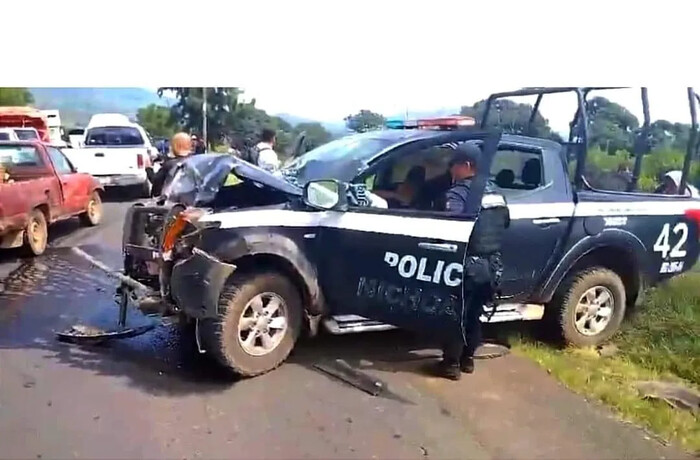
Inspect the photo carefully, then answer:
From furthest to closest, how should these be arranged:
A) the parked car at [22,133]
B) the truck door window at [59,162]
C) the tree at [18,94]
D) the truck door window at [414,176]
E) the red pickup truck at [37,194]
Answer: the parked car at [22,133], the truck door window at [59,162], the red pickup truck at [37,194], the tree at [18,94], the truck door window at [414,176]

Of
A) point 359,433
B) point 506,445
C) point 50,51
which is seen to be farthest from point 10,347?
point 506,445

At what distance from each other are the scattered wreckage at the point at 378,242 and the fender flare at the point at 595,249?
11 mm

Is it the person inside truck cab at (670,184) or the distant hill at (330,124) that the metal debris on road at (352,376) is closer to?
the distant hill at (330,124)

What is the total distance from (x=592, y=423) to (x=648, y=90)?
291 cm

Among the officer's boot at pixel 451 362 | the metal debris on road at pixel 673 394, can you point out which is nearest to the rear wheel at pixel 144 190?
the officer's boot at pixel 451 362

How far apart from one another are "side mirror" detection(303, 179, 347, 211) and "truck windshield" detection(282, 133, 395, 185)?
417 millimetres

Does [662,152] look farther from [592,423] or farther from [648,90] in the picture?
[592,423]

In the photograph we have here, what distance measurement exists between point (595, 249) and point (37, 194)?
7.25 meters

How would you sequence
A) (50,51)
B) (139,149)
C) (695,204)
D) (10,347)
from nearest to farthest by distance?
1. (50,51)
2. (10,347)
3. (695,204)
4. (139,149)

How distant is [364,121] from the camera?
6.83 meters

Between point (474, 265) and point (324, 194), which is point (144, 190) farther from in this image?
point (474, 265)

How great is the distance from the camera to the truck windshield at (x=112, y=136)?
58.4 ft

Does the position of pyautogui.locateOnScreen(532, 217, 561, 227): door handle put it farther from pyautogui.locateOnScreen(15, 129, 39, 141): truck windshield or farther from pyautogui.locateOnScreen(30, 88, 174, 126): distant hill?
pyautogui.locateOnScreen(15, 129, 39, 141): truck windshield

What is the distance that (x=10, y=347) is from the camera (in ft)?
20.5
